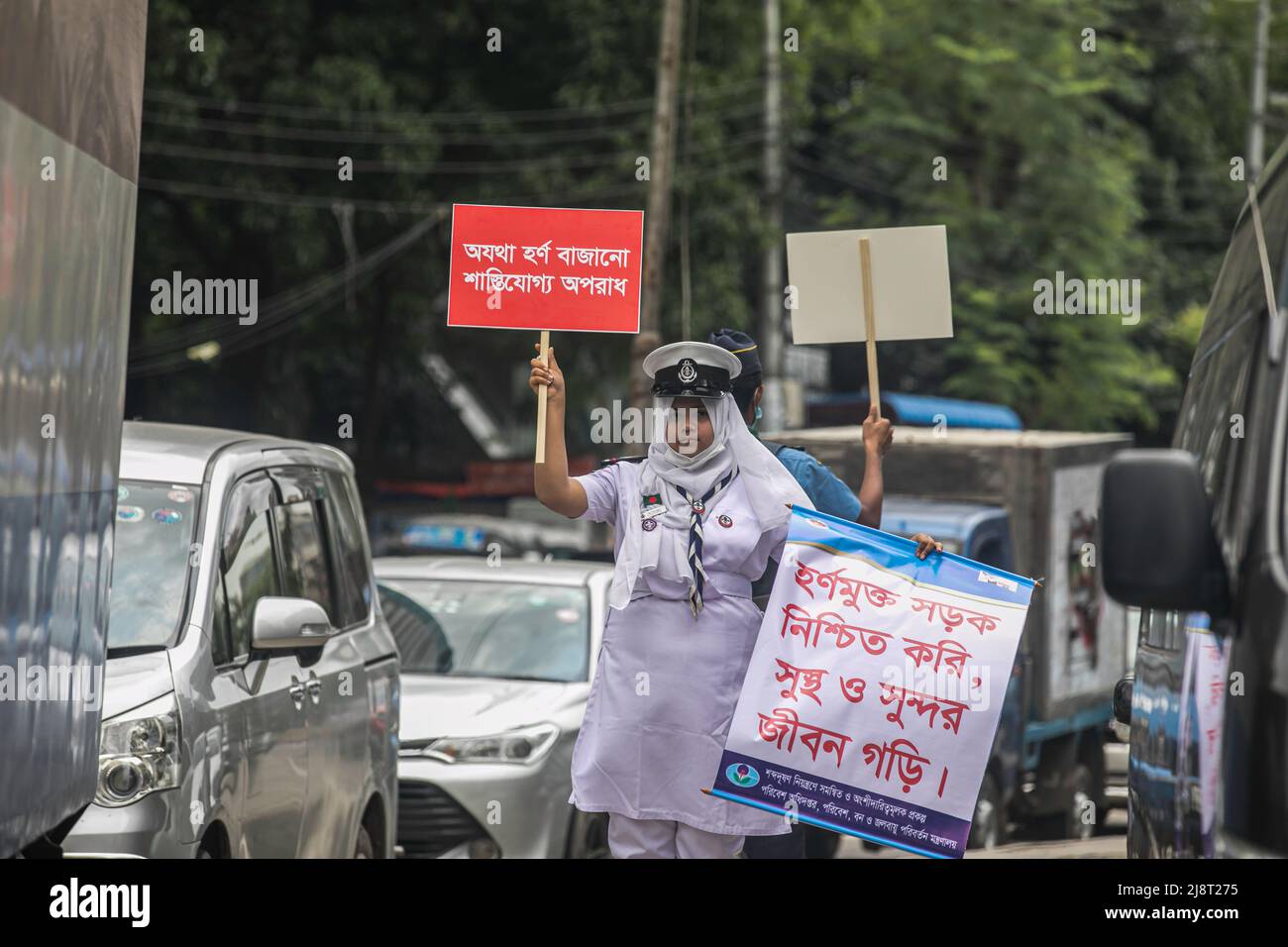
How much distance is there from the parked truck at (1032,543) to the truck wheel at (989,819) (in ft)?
0.44

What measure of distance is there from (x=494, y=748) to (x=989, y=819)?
168 inches

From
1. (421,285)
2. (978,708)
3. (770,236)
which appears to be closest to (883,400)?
(770,236)

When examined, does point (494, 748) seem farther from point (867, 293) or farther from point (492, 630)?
point (867, 293)

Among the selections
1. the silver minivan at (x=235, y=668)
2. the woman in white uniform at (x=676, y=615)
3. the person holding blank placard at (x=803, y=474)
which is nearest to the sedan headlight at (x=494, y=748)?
the silver minivan at (x=235, y=668)

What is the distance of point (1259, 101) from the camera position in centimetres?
3262

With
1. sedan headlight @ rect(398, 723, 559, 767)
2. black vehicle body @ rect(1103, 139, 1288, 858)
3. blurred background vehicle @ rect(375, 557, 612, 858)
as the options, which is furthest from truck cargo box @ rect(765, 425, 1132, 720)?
black vehicle body @ rect(1103, 139, 1288, 858)

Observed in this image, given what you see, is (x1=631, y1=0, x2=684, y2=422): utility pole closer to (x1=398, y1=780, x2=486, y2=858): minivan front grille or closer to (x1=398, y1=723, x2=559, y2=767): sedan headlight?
(x1=398, y1=723, x2=559, y2=767): sedan headlight

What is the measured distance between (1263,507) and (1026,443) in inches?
381

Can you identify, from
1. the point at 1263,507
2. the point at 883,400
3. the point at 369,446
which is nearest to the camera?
the point at 1263,507

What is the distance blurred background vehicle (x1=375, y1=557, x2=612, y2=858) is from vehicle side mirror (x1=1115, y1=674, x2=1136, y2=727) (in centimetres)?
357

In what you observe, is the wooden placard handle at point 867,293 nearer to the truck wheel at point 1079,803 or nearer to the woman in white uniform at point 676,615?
the woman in white uniform at point 676,615

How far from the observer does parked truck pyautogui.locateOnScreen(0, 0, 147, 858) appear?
10.9 ft
